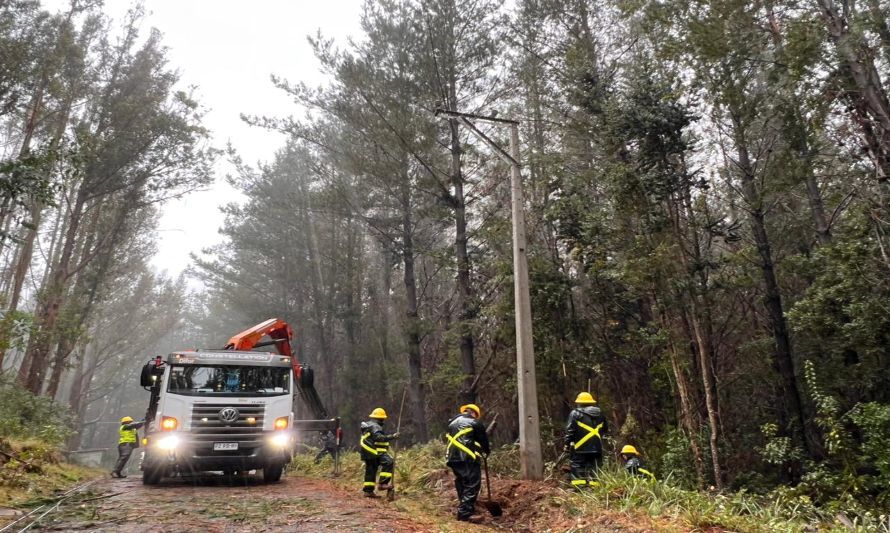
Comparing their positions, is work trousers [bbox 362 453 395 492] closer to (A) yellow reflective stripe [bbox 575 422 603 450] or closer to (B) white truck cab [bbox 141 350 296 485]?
(B) white truck cab [bbox 141 350 296 485]

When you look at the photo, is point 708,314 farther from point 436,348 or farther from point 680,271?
point 436,348

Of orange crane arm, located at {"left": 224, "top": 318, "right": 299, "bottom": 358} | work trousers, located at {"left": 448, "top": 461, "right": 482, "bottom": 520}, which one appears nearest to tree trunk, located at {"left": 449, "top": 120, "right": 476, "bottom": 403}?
orange crane arm, located at {"left": 224, "top": 318, "right": 299, "bottom": 358}

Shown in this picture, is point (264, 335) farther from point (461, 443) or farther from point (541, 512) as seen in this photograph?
point (541, 512)

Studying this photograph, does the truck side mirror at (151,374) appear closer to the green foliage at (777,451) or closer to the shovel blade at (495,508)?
the shovel blade at (495,508)

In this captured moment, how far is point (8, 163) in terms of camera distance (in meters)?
9.71

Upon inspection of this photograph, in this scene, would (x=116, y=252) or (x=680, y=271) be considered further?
(x=116, y=252)

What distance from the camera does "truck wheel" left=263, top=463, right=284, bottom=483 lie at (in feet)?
34.3

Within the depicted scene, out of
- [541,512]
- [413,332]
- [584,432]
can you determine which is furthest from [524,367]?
[413,332]

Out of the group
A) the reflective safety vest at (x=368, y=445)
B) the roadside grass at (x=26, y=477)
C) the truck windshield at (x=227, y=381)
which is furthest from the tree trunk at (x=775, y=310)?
the roadside grass at (x=26, y=477)

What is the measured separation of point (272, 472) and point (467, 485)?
5.46 meters

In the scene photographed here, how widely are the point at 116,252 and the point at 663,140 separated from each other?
25547 millimetres

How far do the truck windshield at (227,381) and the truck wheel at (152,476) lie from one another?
1.53 meters

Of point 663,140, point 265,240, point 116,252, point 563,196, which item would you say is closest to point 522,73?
point 563,196

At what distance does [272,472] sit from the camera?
10695 mm
